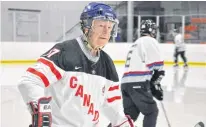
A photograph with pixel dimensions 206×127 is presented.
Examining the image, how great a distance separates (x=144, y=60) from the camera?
316cm

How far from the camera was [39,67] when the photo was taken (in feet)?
4.64

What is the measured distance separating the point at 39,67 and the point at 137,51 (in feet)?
6.11

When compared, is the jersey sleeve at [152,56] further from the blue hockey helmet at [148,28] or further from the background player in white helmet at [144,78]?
the blue hockey helmet at [148,28]

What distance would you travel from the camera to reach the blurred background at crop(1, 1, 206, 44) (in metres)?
11.5

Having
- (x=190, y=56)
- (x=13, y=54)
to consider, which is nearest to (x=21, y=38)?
(x=13, y=54)

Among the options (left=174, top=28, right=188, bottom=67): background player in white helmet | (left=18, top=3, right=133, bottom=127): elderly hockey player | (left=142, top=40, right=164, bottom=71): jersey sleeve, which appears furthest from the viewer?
(left=174, top=28, right=188, bottom=67): background player in white helmet

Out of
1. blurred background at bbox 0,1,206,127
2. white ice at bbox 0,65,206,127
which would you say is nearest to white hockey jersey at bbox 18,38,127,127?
white ice at bbox 0,65,206,127

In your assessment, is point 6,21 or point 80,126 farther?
point 6,21

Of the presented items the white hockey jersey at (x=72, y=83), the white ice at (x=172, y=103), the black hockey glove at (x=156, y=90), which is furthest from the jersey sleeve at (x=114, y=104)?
the white ice at (x=172, y=103)

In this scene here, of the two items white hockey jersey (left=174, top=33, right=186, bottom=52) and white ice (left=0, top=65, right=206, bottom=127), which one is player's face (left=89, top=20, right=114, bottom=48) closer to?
white ice (left=0, top=65, right=206, bottom=127)

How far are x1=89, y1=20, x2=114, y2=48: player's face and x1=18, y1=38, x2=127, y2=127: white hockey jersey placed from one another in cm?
Result: 6

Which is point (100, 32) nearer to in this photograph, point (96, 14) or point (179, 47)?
point (96, 14)

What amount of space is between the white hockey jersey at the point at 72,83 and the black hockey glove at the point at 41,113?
0.02m

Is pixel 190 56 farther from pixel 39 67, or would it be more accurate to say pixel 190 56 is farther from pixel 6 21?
pixel 39 67
